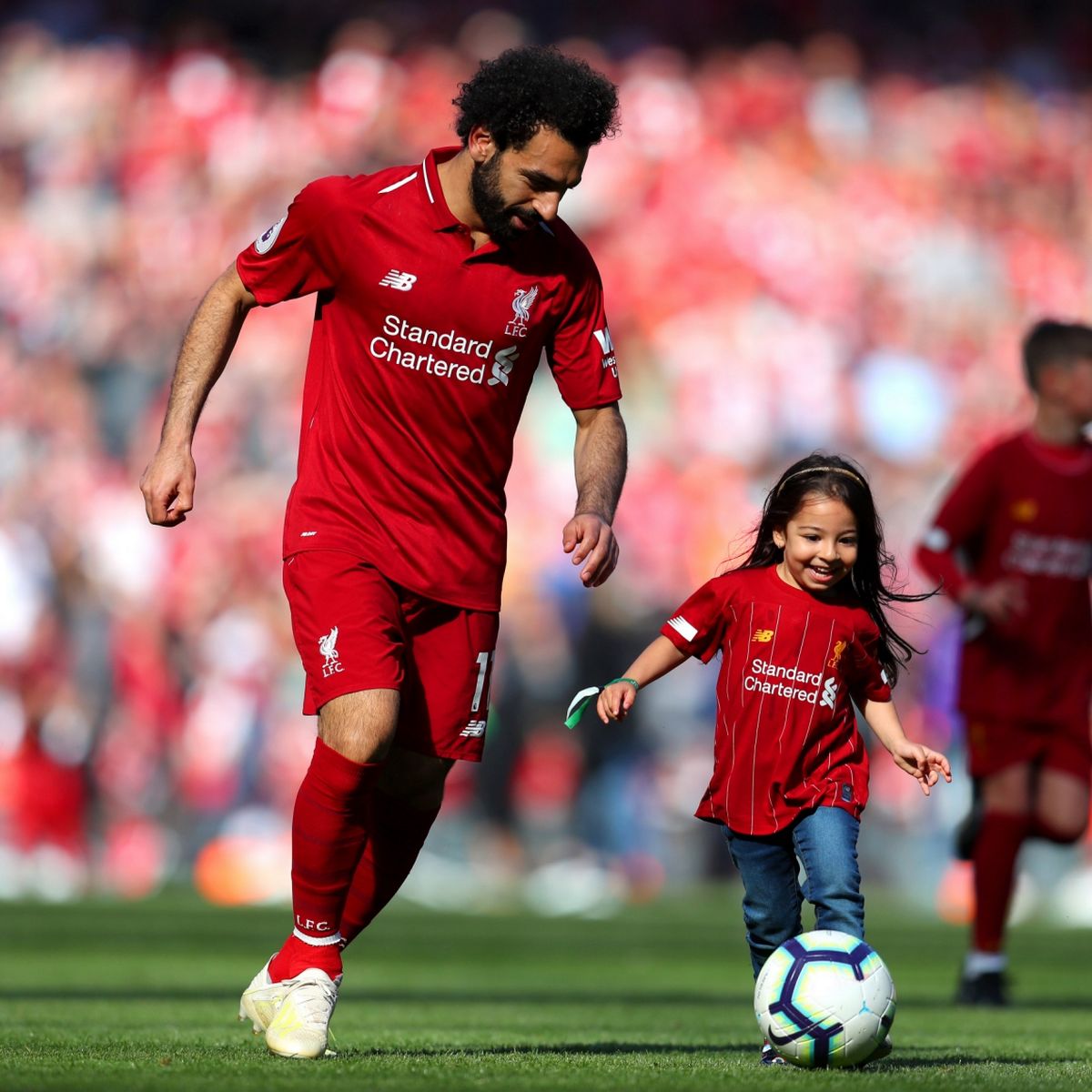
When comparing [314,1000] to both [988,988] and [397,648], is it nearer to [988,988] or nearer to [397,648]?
[397,648]

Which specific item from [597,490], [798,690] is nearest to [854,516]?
[798,690]

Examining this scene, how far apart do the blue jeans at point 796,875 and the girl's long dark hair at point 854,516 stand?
0.45 metres

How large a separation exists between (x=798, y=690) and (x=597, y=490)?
748mm

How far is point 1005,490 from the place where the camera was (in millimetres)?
8578

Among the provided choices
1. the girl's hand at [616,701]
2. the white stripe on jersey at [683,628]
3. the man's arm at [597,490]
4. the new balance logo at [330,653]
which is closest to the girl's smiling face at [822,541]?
the white stripe on jersey at [683,628]

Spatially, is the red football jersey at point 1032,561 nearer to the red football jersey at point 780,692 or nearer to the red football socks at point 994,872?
the red football socks at point 994,872

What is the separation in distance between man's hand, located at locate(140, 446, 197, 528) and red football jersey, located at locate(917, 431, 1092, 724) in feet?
13.4

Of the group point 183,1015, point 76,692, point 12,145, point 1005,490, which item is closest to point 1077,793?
point 1005,490

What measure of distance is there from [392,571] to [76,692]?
11.8 m

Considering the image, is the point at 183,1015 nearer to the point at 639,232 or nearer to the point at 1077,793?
the point at 1077,793

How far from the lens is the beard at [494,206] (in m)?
5.23

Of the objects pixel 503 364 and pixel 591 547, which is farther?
pixel 503 364

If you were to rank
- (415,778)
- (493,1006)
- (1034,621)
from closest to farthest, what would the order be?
1. (415,778)
2. (493,1006)
3. (1034,621)

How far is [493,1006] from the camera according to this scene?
815 centimetres
